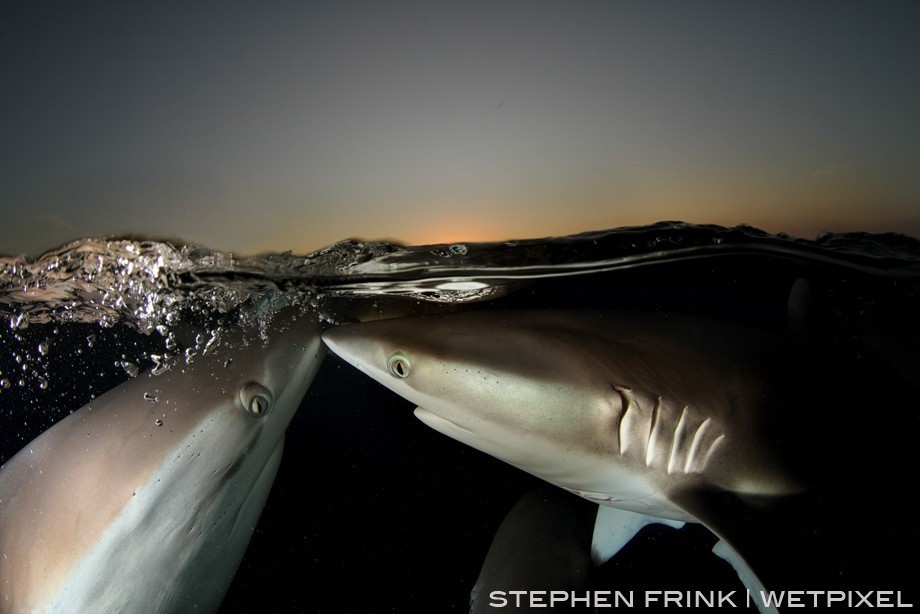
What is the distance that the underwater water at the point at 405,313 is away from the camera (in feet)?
12.9

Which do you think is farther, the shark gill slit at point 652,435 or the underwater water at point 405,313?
the underwater water at point 405,313

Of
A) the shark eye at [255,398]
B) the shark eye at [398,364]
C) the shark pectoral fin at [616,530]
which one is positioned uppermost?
the shark eye at [398,364]

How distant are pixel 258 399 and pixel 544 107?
9.31 ft

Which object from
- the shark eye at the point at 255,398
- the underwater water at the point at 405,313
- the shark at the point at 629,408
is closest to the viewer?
the shark at the point at 629,408

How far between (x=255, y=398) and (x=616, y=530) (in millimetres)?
2562

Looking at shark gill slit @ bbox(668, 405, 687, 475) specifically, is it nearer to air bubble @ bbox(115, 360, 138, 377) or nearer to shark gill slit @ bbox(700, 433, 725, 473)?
shark gill slit @ bbox(700, 433, 725, 473)

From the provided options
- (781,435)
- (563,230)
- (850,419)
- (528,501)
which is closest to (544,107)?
(563,230)

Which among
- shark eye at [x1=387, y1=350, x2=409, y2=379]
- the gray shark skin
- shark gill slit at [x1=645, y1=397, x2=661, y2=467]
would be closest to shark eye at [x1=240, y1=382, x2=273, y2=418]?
the gray shark skin

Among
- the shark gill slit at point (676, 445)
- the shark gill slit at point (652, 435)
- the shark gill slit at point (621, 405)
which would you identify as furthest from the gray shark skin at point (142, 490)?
the shark gill slit at point (676, 445)

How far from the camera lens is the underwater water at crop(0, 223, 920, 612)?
3924 mm

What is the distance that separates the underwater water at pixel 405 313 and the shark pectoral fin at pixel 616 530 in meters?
0.40

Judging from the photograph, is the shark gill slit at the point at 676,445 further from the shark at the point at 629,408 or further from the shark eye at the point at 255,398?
the shark eye at the point at 255,398

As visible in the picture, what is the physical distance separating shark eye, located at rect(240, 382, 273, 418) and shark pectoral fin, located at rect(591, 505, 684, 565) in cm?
245

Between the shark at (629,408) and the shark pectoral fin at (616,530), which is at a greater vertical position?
the shark at (629,408)
